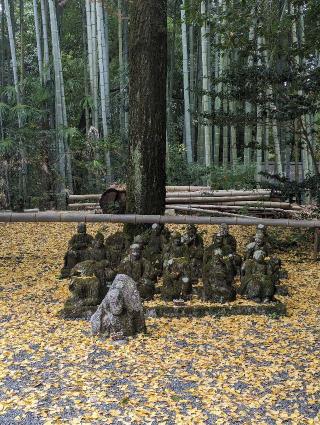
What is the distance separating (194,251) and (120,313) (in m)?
1.71

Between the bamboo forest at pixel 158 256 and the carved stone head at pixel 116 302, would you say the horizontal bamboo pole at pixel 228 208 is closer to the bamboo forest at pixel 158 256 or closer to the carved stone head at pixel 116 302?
the bamboo forest at pixel 158 256

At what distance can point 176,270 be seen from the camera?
4.63 metres

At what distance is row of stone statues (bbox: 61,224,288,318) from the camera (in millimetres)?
4480

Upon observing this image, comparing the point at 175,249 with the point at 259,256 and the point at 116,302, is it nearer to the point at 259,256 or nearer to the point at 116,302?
the point at 259,256

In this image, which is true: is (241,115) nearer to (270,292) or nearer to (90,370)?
(270,292)

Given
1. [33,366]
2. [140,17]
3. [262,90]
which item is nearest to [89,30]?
[140,17]

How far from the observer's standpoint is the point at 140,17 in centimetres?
592

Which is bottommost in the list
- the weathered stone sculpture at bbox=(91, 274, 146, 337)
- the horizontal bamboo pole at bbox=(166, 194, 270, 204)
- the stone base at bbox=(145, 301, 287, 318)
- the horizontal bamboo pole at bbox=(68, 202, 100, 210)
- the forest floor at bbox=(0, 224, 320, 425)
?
the forest floor at bbox=(0, 224, 320, 425)

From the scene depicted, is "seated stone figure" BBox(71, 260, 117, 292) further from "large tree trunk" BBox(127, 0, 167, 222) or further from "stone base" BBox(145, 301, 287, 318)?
"large tree trunk" BBox(127, 0, 167, 222)

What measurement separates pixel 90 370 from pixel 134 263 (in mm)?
1582

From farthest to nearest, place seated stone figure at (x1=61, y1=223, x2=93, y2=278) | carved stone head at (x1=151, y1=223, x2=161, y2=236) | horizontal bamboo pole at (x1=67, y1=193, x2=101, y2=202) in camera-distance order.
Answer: horizontal bamboo pole at (x1=67, y1=193, x2=101, y2=202), carved stone head at (x1=151, y1=223, x2=161, y2=236), seated stone figure at (x1=61, y1=223, x2=93, y2=278)

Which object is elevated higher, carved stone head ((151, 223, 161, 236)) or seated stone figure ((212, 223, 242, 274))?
carved stone head ((151, 223, 161, 236))

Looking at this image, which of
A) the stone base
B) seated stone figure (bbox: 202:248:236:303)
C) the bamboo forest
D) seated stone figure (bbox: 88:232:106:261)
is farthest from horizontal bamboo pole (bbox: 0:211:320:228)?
the stone base

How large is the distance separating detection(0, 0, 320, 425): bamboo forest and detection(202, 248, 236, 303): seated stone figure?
12mm
